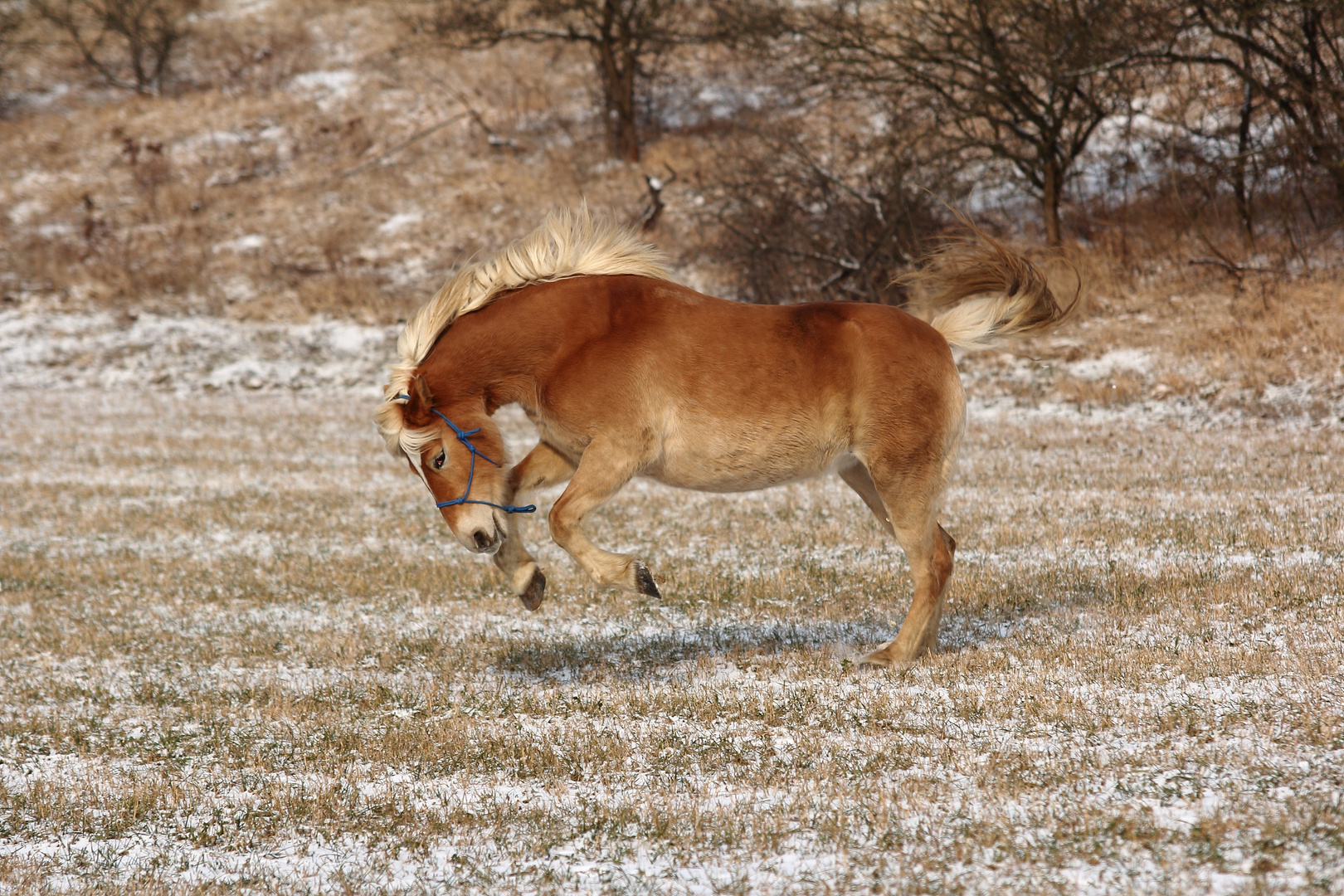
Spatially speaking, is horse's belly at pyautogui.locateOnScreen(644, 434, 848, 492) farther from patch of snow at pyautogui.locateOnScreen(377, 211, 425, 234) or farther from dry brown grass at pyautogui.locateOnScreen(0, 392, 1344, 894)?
patch of snow at pyautogui.locateOnScreen(377, 211, 425, 234)

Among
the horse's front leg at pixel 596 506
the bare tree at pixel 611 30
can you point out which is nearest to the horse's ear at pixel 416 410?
the horse's front leg at pixel 596 506

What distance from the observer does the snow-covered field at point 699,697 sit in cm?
375

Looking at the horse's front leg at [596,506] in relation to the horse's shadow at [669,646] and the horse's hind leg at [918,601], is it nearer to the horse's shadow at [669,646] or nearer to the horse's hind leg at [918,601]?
the horse's shadow at [669,646]

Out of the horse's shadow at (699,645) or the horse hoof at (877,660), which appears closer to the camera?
the horse hoof at (877,660)

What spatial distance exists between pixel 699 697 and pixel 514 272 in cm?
245

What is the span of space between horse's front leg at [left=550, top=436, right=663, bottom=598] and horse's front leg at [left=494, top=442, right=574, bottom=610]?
34 cm

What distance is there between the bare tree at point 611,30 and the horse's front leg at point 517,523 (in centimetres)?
2207

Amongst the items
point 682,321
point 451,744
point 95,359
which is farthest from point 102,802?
point 95,359

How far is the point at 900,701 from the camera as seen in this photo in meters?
5.22

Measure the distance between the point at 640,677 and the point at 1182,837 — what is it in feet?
10.1

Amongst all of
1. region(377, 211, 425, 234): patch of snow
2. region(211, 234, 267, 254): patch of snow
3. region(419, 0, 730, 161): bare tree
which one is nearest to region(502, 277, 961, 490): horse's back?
region(419, 0, 730, 161): bare tree

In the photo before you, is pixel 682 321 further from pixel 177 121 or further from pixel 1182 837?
pixel 177 121

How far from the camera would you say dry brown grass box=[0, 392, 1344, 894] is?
148 inches

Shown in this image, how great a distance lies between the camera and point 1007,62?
17.3 m
